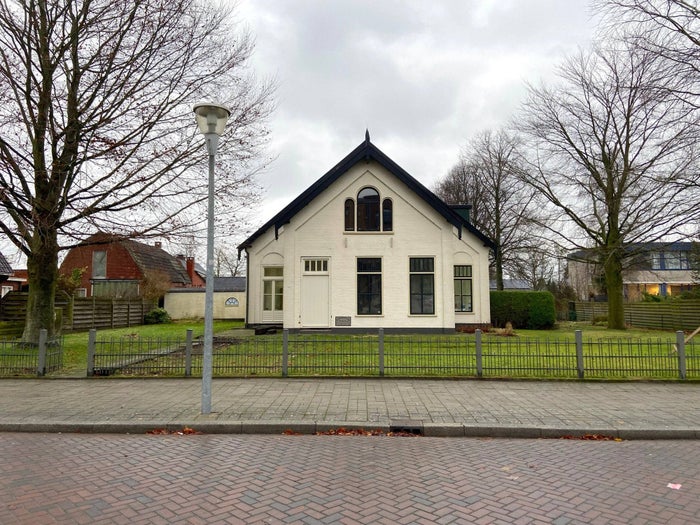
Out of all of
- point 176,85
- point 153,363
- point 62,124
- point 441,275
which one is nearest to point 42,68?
point 62,124

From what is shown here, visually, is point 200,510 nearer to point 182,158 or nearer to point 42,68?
point 182,158

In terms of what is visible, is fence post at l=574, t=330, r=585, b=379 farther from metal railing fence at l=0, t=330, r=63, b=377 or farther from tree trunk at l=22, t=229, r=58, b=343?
tree trunk at l=22, t=229, r=58, b=343

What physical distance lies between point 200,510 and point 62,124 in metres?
13.6

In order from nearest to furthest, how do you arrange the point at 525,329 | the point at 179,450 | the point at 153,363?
1. the point at 179,450
2. the point at 153,363
3. the point at 525,329

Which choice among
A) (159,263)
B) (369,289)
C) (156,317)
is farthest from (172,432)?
(159,263)

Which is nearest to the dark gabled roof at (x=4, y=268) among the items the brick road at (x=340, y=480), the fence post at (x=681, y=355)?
the brick road at (x=340, y=480)

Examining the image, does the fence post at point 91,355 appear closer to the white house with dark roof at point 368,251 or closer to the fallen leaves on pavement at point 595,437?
the fallen leaves on pavement at point 595,437

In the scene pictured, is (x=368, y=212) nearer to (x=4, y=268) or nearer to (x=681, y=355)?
(x=681, y=355)

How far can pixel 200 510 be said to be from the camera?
13.2ft

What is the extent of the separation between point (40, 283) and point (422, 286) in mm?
13860

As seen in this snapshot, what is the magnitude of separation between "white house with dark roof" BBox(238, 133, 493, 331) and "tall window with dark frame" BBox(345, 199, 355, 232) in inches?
1.7

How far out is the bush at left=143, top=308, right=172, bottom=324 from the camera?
1189 inches

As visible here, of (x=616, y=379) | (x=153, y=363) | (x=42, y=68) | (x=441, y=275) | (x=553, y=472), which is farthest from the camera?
(x=441, y=275)

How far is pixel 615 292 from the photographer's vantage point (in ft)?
84.4
